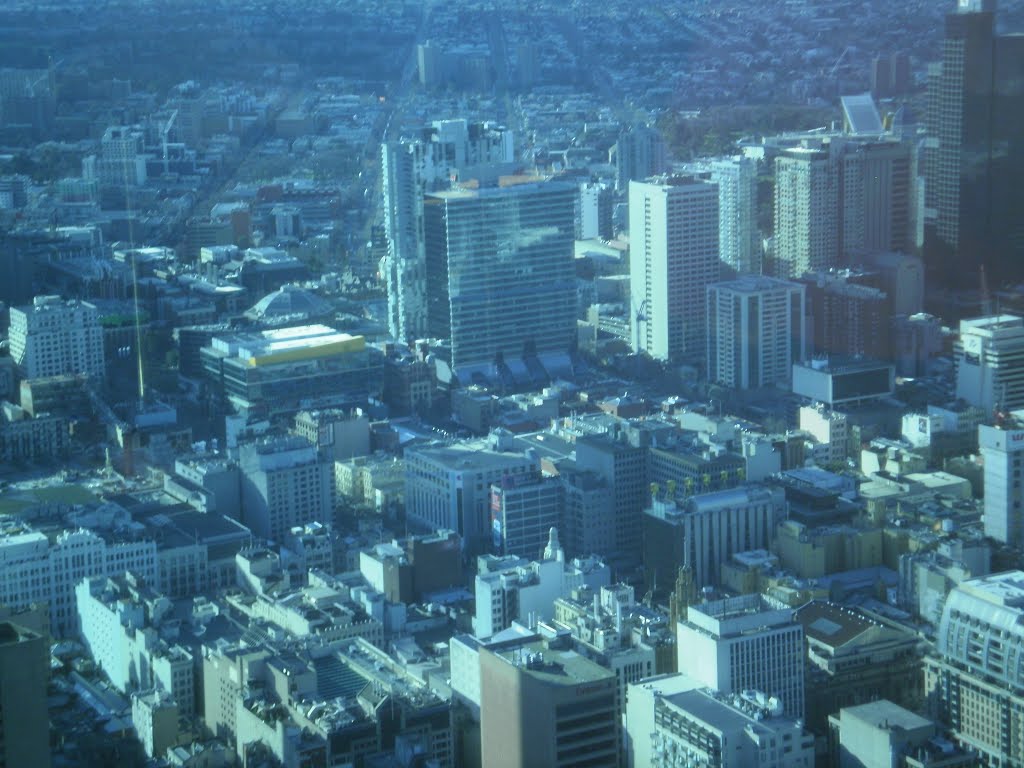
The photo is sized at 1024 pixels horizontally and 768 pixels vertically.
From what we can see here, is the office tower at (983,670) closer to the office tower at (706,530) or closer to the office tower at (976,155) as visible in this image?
the office tower at (706,530)

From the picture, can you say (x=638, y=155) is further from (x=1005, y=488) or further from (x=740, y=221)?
(x=1005, y=488)

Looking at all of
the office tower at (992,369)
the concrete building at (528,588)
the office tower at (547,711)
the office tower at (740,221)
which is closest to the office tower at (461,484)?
the concrete building at (528,588)

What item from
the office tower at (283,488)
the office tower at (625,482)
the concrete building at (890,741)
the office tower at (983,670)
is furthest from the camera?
the office tower at (283,488)

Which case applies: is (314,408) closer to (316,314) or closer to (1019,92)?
(316,314)

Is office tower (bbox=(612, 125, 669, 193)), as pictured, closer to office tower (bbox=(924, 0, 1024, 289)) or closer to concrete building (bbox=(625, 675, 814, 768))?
office tower (bbox=(924, 0, 1024, 289))

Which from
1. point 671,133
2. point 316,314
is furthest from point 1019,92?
point 316,314

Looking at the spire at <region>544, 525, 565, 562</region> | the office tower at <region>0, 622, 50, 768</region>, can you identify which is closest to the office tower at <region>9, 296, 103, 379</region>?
the spire at <region>544, 525, 565, 562</region>

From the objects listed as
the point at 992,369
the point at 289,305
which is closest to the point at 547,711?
the point at 992,369
